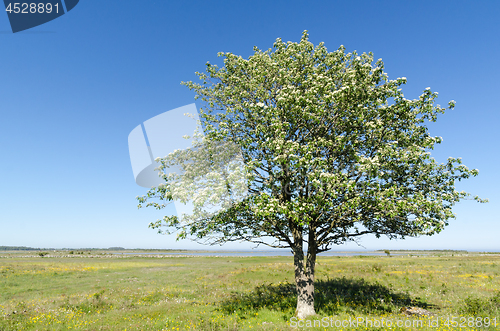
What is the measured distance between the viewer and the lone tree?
1176cm

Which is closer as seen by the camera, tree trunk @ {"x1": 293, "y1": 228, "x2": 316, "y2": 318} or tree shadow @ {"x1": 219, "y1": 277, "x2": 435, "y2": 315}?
tree trunk @ {"x1": 293, "y1": 228, "x2": 316, "y2": 318}

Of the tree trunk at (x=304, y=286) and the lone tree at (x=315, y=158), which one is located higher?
the lone tree at (x=315, y=158)

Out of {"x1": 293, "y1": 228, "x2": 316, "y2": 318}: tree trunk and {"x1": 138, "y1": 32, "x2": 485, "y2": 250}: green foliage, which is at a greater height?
{"x1": 138, "y1": 32, "x2": 485, "y2": 250}: green foliage

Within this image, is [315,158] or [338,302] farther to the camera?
[338,302]

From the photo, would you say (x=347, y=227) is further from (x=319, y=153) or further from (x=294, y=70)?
(x=294, y=70)

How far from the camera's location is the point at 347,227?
15883 mm

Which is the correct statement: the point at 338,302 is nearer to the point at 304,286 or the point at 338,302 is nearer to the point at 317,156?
the point at 304,286

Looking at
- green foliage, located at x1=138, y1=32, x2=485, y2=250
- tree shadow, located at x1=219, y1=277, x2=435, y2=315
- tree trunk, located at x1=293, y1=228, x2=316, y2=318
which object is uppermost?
green foliage, located at x1=138, y1=32, x2=485, y2=250

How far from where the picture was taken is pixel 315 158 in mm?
11523

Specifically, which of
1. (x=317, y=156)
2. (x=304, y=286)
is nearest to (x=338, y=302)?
(x=304, y=286)

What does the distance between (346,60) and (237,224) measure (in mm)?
11735

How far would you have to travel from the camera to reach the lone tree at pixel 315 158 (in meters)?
11.8

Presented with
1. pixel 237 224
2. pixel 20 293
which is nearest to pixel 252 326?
pixel 237 224

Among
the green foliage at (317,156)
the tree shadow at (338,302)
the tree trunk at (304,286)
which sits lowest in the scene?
the tree shadow at (338,302)
